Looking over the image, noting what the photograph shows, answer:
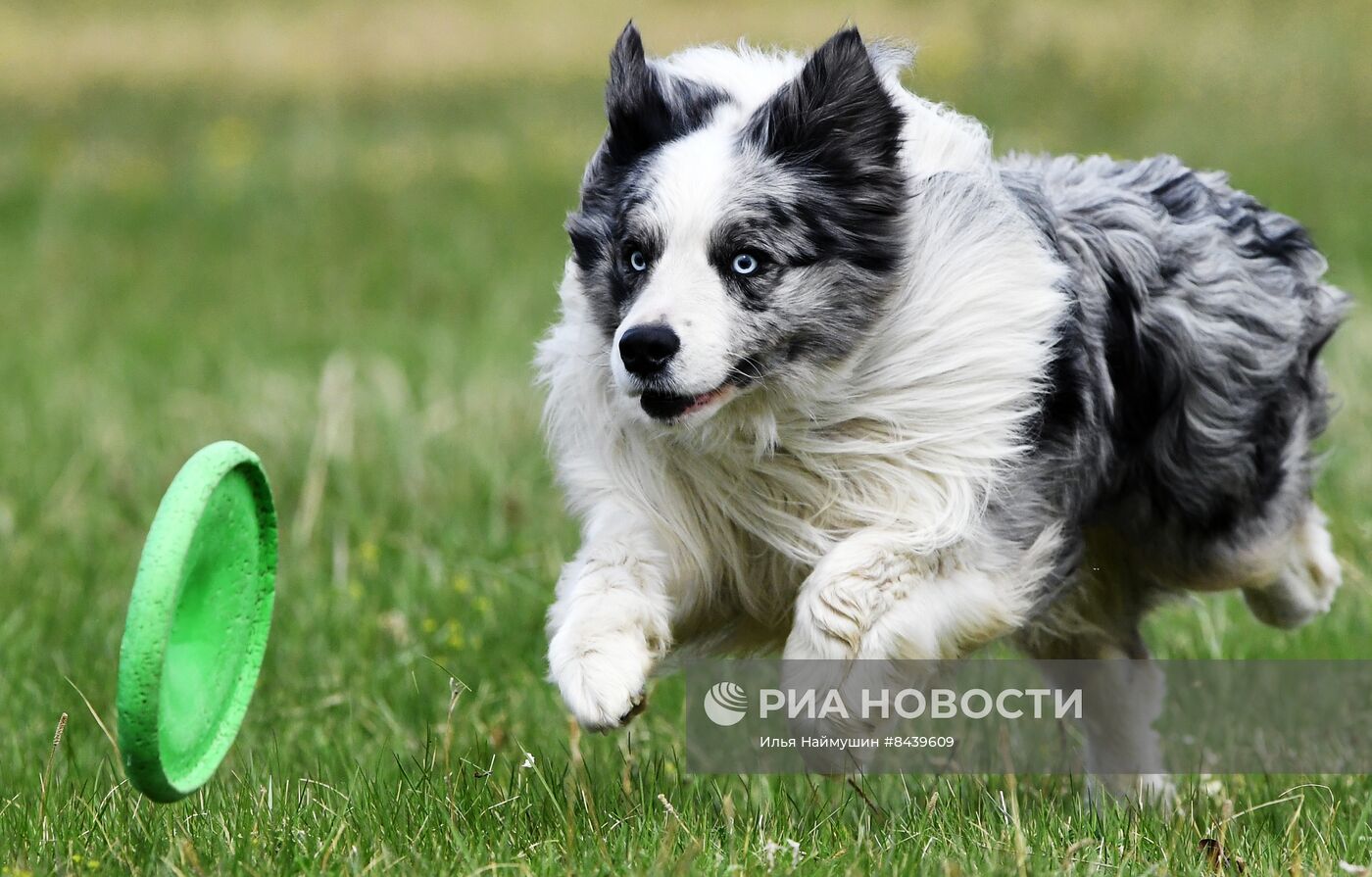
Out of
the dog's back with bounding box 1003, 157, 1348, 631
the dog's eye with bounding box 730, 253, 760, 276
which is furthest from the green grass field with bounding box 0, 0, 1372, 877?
the dog's eye with bounding box 730, 253, 760, 276

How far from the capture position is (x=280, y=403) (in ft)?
26.1

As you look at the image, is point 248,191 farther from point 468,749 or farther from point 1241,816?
point 1241,816

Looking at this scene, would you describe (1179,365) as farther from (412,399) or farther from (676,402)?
(412,399)

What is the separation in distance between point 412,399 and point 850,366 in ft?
15.2

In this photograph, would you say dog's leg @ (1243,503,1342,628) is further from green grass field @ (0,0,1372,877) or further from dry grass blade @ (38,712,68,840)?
dry grass blade @ (38,712,68,840)

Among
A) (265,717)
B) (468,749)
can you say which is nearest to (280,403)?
(265,717)

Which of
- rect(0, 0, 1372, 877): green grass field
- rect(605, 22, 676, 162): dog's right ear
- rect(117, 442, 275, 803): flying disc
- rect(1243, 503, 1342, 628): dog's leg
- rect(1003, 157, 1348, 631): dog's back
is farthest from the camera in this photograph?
rect(1243, 503, 1342, 628): dog's leg

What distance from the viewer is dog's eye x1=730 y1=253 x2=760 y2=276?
3.57 m

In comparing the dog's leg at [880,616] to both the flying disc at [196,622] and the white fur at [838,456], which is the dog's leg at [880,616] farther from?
the flying disc at [196,622]

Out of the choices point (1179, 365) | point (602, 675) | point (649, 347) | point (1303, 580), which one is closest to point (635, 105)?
point (649, 347)

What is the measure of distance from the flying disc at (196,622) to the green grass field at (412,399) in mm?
161

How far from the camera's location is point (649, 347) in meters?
3.41

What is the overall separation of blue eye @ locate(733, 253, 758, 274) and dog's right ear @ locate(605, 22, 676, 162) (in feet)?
1.23

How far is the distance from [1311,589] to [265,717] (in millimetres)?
2845
